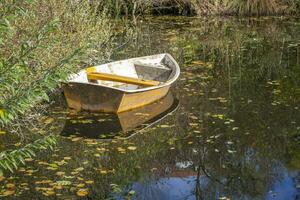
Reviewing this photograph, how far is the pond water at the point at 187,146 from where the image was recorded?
707 centimetres

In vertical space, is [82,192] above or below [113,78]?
below

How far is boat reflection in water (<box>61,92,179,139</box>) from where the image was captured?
350 inches

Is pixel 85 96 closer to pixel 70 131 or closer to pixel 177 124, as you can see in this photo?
pixel 70 131

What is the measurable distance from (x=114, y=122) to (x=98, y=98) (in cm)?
58

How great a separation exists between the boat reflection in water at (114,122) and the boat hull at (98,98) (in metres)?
0.13

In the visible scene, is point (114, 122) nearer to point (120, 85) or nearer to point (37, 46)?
point (120, 85)

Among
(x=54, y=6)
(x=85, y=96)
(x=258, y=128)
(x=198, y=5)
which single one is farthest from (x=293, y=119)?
(x=198, y=5)

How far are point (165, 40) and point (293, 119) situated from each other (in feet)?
27.0

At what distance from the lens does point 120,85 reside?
11.0 meters

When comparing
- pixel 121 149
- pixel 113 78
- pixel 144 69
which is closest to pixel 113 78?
pixel 113 78

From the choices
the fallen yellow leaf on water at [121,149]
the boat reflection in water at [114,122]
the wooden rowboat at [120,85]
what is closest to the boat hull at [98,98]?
the wooden rowboat at [120,85]

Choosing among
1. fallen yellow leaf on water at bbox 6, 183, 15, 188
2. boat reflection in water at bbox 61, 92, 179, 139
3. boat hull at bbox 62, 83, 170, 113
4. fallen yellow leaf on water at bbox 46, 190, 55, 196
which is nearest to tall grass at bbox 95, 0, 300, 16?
boat reflection in water at bbox 61, 92, 179, 139

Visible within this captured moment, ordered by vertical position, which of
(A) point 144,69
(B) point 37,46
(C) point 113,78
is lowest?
(A) point 144,69

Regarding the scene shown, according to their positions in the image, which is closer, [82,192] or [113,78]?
[82,192]
